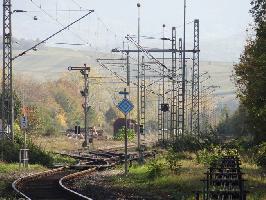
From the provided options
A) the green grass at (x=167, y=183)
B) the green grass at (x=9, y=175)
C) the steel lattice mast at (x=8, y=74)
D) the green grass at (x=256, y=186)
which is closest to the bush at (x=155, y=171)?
the green grass at (x=167, y=183)

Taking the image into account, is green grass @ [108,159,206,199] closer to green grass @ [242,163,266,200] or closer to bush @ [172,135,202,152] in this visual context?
green grass @ [242,163,266,200]

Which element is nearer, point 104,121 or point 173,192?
point 173,192

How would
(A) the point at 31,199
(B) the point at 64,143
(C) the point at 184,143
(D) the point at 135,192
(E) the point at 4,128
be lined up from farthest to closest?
1. (B) the point at 64,143
2. (C) the point at 184,143
3. (E) the point at 4,128
4. (D) the point at 135,192
5. (A) the point at 31,199

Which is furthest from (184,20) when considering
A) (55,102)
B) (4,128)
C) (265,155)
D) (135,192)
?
(55,102)

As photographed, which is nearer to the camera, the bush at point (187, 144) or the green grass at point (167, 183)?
the green grass at point (167, 183)

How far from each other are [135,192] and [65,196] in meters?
2.41

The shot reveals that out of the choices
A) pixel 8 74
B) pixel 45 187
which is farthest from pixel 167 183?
pixel 8 74

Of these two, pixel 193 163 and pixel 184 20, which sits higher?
pixel 184 20

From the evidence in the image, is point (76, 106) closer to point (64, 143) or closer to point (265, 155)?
point (64, 143)

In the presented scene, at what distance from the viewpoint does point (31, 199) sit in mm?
19766

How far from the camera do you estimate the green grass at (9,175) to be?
69.1 ft

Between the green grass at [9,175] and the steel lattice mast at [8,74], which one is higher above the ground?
the steel lattice mast at [8,74]

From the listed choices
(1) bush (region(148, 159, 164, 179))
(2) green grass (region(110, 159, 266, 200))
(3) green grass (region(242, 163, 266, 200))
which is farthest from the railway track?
(3) green grass (region(242, 163, 266, 200))

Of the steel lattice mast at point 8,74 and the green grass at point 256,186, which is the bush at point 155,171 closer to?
the green grass at point 256,186
